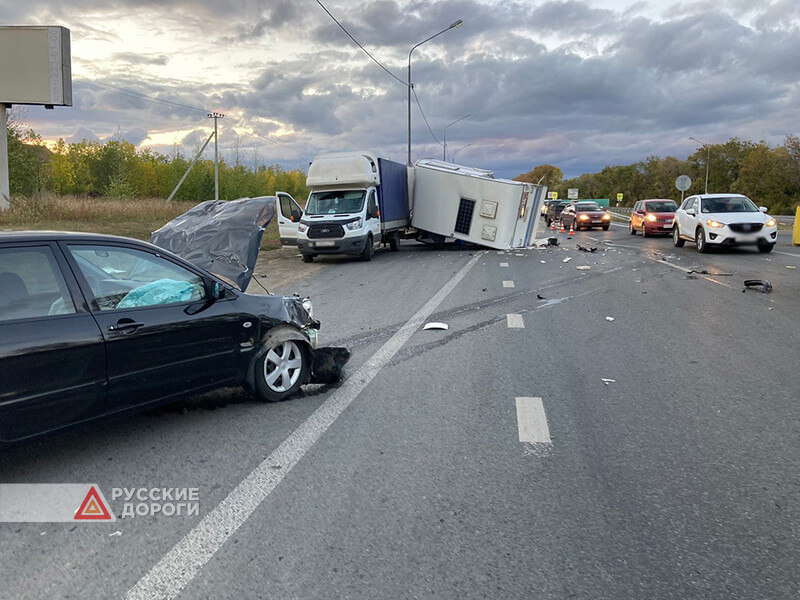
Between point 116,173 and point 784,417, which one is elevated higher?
point 116,173

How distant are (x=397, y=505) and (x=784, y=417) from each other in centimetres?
324

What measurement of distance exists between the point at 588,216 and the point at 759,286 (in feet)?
85.4

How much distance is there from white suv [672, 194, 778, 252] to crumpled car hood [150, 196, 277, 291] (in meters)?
15.1

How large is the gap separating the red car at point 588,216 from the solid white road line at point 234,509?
111 feet

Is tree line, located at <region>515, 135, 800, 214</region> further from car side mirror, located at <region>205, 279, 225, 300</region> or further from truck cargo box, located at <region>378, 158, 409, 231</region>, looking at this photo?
car side mirror, located at <region>205, 279, 225, 300</region>

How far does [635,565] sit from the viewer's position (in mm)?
2793

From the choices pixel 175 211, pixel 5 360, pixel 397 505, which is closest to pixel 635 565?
pixel 397 505

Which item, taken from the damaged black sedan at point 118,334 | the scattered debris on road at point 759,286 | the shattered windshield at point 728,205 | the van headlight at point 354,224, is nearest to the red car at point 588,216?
the shattered windshield at point 728,205

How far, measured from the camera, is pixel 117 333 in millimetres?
3881

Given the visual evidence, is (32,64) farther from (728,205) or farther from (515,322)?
(515,322)

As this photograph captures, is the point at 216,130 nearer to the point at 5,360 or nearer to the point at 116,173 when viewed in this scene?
the point at 116,173

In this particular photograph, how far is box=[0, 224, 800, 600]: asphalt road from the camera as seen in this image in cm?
271

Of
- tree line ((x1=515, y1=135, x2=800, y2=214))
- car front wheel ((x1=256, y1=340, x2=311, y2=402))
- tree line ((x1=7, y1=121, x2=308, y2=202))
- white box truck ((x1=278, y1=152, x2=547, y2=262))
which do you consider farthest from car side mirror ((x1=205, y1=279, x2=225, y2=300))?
tree line ((x1=7, y1=121, x2=308, y2=202))

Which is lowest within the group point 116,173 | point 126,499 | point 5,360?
point 126,499
